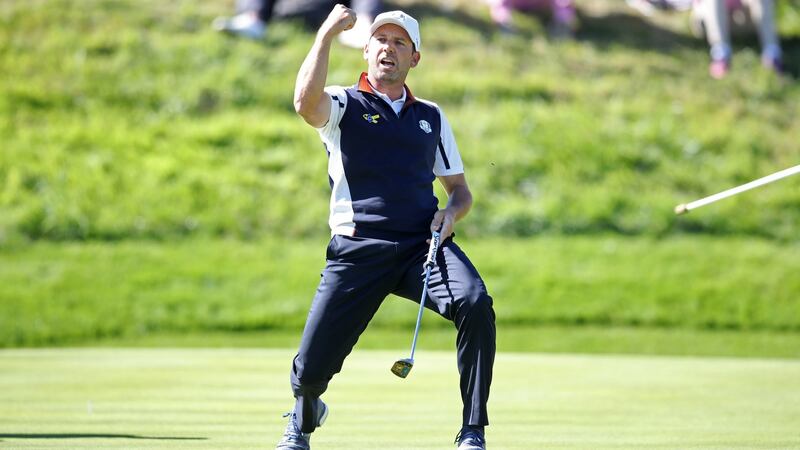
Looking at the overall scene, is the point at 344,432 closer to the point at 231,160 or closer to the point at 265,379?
the point at 265,379

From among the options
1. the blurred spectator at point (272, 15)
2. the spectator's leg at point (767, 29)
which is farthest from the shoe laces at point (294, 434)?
the spectator's leg at point (767, 29)

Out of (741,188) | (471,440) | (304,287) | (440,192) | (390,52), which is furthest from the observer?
(440,192)

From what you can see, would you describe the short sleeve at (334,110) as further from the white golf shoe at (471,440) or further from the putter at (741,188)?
the putter at (741,188)

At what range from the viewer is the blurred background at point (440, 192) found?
17344 mm

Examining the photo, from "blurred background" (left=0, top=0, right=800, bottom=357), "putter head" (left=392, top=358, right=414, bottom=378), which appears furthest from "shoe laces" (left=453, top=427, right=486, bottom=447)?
"blurred background" (left=0, top=0, right=800, bottom=357)

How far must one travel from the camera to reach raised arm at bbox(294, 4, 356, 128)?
17.9ft

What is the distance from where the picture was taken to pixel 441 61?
2308cm

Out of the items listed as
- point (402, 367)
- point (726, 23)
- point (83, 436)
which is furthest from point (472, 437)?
point (726, 23)

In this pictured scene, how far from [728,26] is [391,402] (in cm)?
1751

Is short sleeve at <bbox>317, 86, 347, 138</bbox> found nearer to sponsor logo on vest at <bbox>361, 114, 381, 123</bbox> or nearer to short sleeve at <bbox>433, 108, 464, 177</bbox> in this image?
sponsor logo on vest at <bbox>361, 114, 381, 123</bbox>

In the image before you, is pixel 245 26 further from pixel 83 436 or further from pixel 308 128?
pixel 83 436

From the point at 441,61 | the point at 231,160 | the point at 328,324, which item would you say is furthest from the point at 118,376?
the point at 441,61

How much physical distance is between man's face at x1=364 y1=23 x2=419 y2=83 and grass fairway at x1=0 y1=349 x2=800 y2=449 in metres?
1.64

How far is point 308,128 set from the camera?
21859 mm
